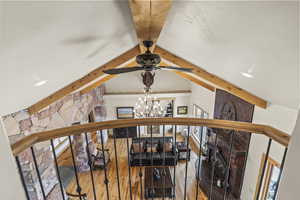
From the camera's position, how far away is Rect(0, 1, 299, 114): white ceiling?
3.91 ft

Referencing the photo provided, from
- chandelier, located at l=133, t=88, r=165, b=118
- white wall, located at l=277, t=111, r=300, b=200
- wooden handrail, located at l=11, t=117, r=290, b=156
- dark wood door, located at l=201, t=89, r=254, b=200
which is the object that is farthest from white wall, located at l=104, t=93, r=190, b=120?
white wall, located at l=277, t=111, r=300, b=200

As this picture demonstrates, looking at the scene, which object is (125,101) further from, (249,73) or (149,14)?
(149,14)

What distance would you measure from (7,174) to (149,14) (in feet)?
5.64

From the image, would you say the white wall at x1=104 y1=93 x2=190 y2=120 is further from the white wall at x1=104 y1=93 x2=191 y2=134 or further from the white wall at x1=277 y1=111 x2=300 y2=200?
the white wall at x1=277 y1=111 x2=300 y2=200

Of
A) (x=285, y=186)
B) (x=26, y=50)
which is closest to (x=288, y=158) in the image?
(x=285, y=186)

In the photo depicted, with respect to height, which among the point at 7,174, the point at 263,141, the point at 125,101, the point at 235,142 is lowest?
the point at 125,101

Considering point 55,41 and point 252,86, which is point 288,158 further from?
point 252,86

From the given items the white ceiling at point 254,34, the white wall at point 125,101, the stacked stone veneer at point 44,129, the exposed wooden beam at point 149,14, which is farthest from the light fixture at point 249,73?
the white wall at point 125,101

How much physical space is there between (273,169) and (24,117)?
16.9 ft

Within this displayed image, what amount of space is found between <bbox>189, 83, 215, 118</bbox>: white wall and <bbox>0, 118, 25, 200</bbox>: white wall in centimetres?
589

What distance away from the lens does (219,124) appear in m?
1.38

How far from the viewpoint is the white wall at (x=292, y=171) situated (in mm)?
768

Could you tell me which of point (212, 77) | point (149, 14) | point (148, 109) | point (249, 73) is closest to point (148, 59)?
point (149, 14)

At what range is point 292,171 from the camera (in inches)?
31.3
